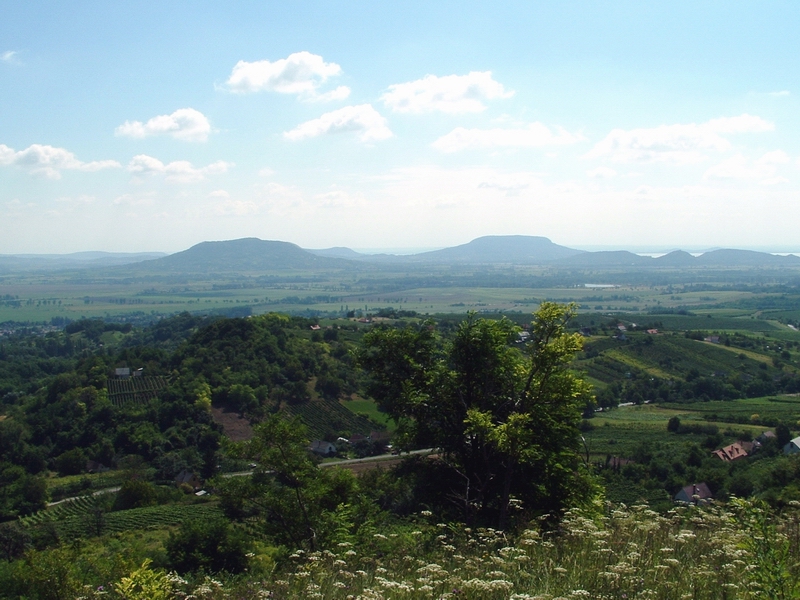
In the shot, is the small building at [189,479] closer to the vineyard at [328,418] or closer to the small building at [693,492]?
the vineyard at [328,418]

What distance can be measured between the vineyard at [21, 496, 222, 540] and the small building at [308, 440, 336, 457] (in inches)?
404

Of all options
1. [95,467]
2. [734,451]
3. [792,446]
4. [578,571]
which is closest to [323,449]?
[95,467]

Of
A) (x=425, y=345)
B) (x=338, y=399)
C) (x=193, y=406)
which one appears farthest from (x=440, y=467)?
(x=338, y=399)

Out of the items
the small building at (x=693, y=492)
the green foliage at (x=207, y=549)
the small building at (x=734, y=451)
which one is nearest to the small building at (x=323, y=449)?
the small building at (x=693, y=492)

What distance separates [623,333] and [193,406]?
52.6 meters

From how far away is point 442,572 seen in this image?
4.14 meters

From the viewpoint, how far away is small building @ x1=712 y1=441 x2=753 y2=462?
33.2 metres

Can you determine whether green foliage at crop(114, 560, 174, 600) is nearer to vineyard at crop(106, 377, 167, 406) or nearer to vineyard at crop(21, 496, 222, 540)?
vineyard at crop(21, 496, 222, 540)

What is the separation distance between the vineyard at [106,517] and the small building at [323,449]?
10.3 m

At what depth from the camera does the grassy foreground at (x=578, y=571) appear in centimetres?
374

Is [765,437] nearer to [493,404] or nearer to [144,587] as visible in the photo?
[493,404]

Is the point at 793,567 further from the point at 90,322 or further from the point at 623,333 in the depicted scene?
the point at 90,322

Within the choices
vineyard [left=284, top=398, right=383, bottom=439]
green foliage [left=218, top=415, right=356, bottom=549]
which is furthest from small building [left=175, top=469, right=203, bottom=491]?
green foliage [left=218, top=415, right=356, bottom=549]

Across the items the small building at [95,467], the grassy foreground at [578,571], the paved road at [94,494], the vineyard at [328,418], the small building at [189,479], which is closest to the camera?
the grassy foreground at [578,571]
